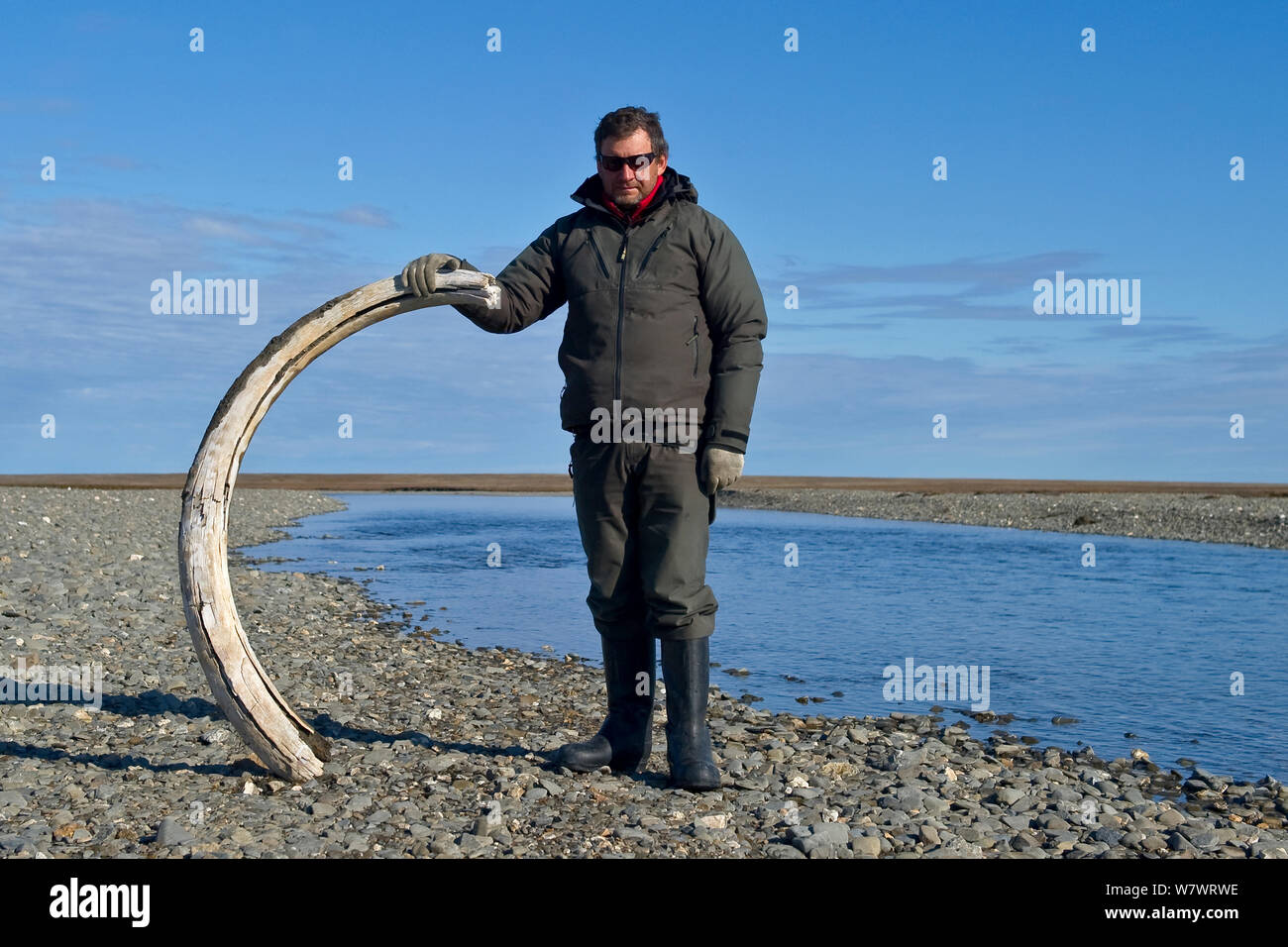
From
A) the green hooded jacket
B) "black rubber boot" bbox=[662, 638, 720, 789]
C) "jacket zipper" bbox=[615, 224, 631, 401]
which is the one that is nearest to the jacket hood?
the green hooded jacket

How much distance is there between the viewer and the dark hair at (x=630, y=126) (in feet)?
16.5

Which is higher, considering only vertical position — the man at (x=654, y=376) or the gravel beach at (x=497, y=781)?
the man at (x=654, y=376)

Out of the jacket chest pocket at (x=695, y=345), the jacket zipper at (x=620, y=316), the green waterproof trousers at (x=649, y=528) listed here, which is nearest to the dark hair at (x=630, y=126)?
the jacket zipper at (x=620, y=316)

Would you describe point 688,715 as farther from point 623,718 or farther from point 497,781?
point 497,781

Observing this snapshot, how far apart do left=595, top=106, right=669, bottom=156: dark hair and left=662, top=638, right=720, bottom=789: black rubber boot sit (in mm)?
2559

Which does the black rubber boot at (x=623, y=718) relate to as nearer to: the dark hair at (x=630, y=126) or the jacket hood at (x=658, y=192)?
the jacket hood at (x=658, y=192)

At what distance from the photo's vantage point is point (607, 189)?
17.0ft

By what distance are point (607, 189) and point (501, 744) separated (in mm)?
3344

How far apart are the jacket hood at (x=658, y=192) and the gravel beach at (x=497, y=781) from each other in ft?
9.82

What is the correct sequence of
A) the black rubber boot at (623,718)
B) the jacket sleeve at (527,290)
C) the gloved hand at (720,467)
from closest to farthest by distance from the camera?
the gloved hand at (720,467)
the jacket sleeve at (527,290)
the black rubber boot at (623,718)

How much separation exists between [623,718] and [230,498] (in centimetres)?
236

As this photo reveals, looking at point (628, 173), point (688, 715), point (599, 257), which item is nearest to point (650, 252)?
point (599, 257)

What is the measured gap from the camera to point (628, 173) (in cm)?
507

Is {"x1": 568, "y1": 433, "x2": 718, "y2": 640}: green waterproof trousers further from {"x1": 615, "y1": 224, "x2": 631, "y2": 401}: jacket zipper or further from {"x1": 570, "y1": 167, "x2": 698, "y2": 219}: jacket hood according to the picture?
{"x1": 570, "y1": 167, "x2": 698, "y2": 219}: jacket hood
